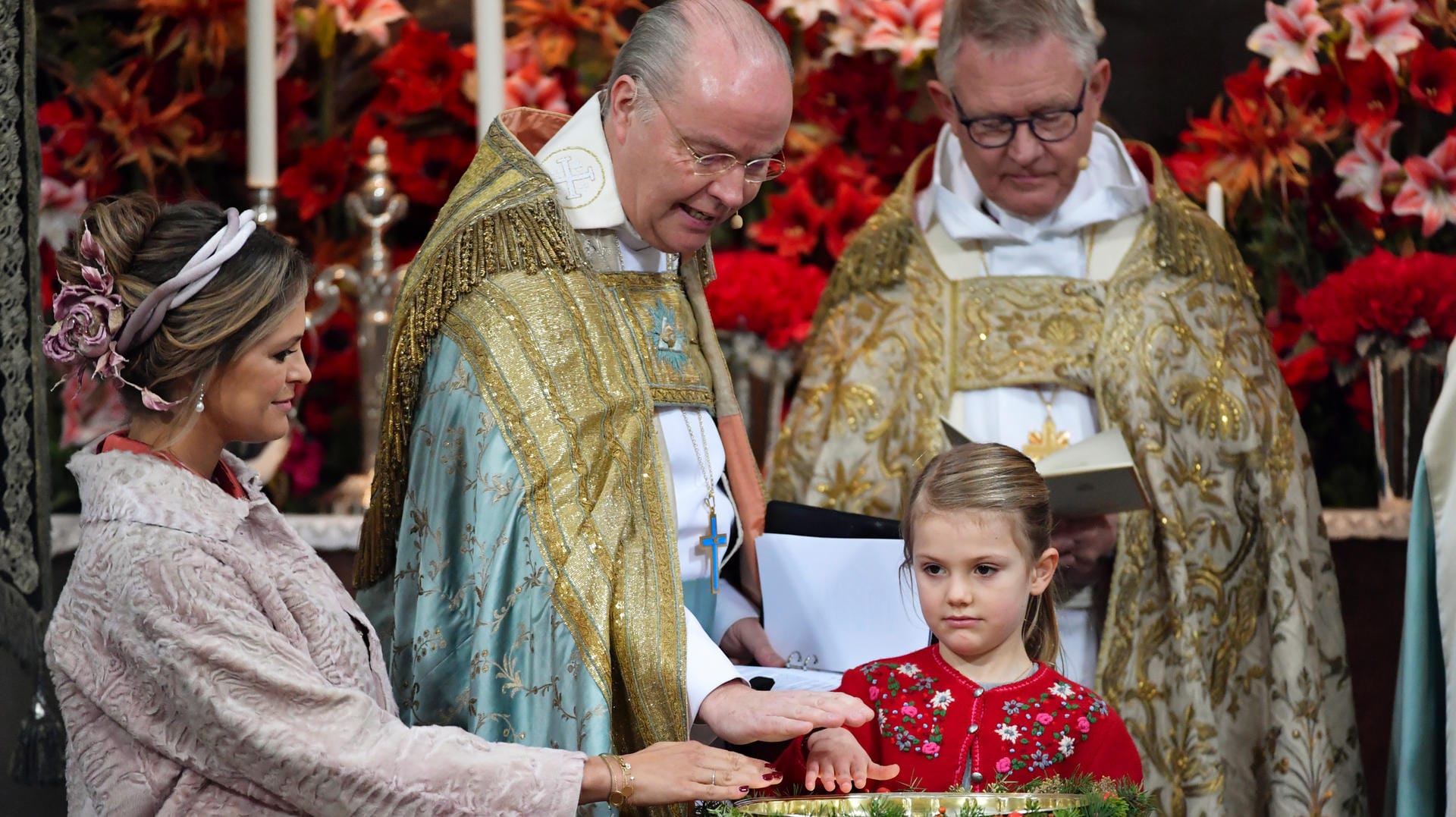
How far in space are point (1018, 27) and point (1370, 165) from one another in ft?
3.64

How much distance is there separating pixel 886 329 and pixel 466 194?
1339 mm

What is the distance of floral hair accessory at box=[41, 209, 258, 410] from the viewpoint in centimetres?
245

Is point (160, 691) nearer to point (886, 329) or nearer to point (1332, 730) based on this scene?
point (886, 329)

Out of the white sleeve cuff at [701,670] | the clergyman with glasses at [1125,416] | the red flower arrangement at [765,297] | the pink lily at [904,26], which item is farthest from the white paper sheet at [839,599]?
the pink lily at [904,26]

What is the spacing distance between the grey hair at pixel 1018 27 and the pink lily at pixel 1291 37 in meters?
0.69

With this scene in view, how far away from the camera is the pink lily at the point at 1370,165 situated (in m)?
4.61

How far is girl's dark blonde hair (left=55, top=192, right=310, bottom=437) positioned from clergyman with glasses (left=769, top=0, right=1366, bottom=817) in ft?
6.06

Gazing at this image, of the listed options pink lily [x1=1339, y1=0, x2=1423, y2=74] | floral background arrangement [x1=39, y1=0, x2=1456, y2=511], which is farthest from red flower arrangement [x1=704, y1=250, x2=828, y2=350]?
pink lily [x1=1339, y1=0, x2=1423, y2=74]

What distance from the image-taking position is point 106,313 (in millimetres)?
2467

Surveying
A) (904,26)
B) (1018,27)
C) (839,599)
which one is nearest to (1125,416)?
(1018,27)

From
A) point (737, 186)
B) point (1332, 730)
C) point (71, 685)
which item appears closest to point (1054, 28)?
point (737, 186)

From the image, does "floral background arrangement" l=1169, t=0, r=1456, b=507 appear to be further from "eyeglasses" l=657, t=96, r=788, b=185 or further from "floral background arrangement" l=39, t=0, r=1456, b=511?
"eyeglasses" l=657, t=96, r=788, b=185

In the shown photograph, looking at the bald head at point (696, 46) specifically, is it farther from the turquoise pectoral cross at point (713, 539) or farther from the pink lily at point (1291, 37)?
the pink lily at point (1291, 37)

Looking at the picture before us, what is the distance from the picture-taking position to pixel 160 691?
2387mm
